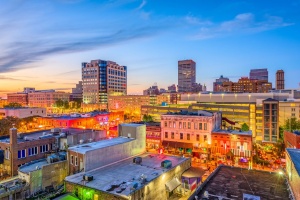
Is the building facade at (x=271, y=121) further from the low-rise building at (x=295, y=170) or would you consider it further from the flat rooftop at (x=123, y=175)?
the low-rise building at (x=295, y=170)

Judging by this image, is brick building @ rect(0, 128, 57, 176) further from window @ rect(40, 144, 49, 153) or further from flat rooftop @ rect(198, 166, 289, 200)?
flat rooftop @ rect(198, 166, 289, 200)

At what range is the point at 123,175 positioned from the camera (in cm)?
2781

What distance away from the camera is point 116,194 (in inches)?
878

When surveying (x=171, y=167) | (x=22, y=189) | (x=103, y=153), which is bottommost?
(x=22, y=189)

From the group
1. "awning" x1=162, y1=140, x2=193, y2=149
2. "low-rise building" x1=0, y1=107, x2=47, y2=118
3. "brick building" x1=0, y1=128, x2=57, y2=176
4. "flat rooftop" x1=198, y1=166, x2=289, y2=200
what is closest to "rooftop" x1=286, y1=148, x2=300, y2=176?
Answer: "flat rooftop" x1=198, y1=166, x2=289, y2=200

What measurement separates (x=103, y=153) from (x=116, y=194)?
959cm

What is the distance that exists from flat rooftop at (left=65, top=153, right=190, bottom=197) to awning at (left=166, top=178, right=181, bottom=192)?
1814mm

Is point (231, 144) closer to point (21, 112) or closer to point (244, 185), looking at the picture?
point (244, 185)

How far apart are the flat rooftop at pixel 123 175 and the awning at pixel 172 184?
1814 millimetres

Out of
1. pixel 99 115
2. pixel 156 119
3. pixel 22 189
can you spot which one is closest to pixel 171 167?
pixel 22 189

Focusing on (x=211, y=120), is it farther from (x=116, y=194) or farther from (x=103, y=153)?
(x=116, y=194)

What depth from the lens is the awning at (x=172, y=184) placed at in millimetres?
28772

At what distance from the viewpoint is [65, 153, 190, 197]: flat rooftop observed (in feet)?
79.2

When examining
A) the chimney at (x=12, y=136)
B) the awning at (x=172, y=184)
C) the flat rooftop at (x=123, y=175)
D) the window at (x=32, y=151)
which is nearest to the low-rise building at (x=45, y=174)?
the window at (x=32, y=151)
